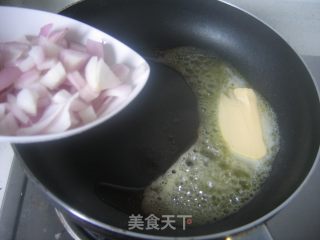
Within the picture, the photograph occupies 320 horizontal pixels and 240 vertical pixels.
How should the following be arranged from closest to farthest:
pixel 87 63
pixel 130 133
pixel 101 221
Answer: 1. pixel 101 221
2. pixel 87 63
3. pixel 130 133

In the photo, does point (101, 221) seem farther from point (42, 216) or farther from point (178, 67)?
point (178, 67)

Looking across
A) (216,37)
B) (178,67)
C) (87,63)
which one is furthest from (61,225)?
(216,37)

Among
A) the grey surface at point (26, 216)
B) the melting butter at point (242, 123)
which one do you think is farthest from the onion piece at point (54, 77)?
the melting butter at point (242, 123)

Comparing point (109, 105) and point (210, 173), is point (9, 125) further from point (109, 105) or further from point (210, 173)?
point (210, 173)

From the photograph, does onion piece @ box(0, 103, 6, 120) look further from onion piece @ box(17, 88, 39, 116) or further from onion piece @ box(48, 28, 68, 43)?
onion piece @ box(48, 28, 68, 43)

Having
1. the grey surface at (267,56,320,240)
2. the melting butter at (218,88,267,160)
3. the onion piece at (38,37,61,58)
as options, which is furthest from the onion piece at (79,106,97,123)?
the grey surface at (267,56,320,240)

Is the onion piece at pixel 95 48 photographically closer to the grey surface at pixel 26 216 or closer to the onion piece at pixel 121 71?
the onion piece at pixel 121 71

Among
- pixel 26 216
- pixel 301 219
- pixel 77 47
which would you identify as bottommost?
pixel 26 216

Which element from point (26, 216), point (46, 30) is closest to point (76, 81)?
point (46, 30)
